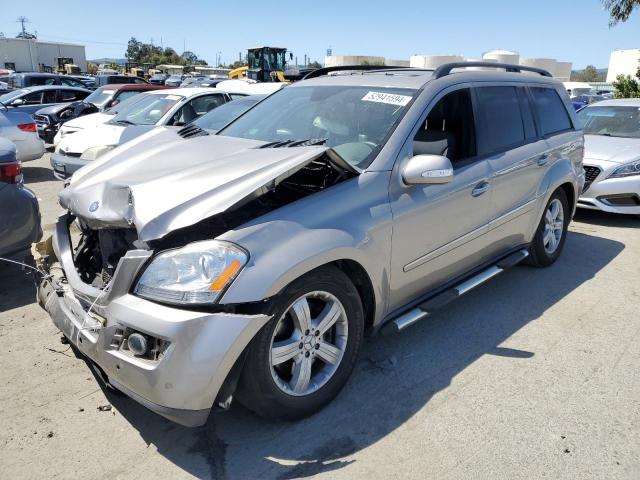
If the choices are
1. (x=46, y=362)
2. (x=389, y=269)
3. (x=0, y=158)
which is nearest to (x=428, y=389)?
(x=389, y=269)

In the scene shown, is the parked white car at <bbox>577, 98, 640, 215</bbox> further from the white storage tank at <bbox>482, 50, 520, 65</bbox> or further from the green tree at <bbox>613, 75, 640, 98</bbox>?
the white storage tank at <bbox>482, 50, 520, 65</bbox>

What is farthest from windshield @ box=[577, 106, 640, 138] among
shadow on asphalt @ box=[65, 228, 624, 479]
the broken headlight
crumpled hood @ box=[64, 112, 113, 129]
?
crumpled hood @ box=[64, 112, 113, 129]

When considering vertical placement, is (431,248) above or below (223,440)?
above

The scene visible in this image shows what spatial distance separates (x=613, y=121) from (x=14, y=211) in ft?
27.2

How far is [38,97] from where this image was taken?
1441 cm

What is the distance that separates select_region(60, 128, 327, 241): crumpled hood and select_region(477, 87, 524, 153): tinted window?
66.5 inches

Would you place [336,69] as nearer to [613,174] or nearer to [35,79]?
[613,174]

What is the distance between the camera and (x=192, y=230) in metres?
2.56

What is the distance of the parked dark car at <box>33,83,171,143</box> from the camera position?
12.7 m

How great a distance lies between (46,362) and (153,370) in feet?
5.01

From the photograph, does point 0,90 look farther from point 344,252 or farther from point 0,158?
point 344,252

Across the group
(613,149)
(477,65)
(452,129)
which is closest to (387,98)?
(452,129)

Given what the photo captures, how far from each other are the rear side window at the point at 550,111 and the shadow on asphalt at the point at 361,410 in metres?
1.60

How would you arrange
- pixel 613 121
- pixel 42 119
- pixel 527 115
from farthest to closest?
pixel 42 119, pixel 613 121, pixel 527 115
